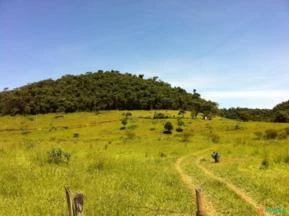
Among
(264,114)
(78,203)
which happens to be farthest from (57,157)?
(264,114)

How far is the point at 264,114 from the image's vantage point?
484 feet

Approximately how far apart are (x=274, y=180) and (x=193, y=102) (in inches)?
4917

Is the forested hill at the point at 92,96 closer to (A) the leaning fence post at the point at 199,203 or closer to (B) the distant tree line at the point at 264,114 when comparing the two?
(B) the distant tree line at the point at 264,114

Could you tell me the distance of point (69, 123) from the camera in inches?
4013

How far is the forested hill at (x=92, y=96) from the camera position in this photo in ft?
424

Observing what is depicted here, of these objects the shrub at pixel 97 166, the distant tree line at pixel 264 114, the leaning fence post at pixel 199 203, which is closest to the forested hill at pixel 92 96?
the distant tree line at pixel 264 114

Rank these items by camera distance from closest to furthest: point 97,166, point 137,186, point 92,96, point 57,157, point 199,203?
1. point 199,203
2. point 137,186
3. point 97,166
4. point 57,157
5. point 92,96

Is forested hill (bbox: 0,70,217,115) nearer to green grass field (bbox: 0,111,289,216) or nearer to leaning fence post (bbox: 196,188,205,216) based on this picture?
green grass field (bbox: 0,111,289,216)

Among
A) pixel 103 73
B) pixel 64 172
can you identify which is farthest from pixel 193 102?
pixel 64 172

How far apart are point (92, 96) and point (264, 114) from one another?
6031cm

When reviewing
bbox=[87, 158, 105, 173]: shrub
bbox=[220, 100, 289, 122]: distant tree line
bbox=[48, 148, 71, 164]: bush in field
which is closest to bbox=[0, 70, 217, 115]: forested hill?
bbox=[220, 100, 289, 122]: distant tree line

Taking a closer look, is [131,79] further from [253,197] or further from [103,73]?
[253,197]

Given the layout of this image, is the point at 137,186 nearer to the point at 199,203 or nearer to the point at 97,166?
the point at 97,166

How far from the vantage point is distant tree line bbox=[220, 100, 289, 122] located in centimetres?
9659
